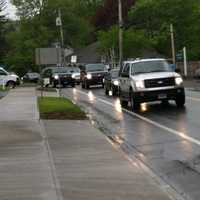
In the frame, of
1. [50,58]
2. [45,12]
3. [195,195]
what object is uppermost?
[45,12]

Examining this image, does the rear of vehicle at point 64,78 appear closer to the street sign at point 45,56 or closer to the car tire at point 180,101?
the street sign at point 45,56

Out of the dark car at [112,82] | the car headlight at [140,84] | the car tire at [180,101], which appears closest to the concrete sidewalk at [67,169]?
the car headlight at [140,84]

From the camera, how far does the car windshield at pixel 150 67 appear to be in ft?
82.1

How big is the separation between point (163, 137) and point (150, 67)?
994cm

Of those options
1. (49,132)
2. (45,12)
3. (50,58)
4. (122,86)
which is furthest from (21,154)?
(45,12)

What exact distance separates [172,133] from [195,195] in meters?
7.30

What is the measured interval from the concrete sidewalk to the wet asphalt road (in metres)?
0.40

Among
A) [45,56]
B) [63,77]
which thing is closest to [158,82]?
[45,56]

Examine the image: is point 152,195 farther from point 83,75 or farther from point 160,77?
point 83,75

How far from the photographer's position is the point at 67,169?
1084cm

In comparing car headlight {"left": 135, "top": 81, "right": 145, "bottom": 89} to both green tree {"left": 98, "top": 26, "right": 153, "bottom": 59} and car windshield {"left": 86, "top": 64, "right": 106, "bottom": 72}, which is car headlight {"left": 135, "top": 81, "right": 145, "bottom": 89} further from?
green tree {"left": 98, "top": 26, "right": 153, "bottom": 59}

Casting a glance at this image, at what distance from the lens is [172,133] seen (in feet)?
52.7

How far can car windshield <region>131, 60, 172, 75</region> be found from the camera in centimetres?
2502

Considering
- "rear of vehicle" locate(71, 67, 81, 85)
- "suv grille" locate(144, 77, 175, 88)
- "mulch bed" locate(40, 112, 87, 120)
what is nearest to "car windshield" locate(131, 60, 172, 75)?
"suv grille" locate(144, 77, 175, 88)
